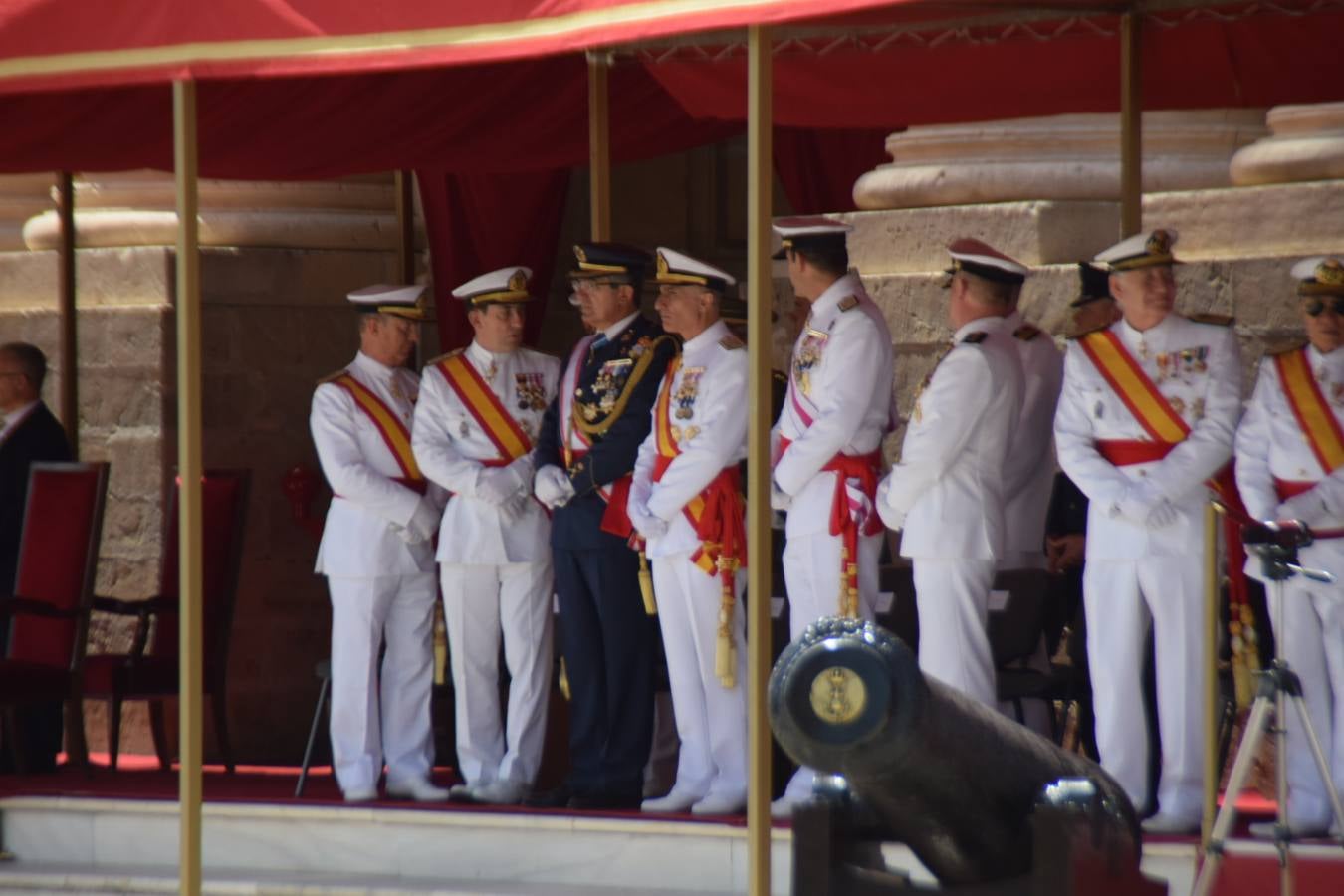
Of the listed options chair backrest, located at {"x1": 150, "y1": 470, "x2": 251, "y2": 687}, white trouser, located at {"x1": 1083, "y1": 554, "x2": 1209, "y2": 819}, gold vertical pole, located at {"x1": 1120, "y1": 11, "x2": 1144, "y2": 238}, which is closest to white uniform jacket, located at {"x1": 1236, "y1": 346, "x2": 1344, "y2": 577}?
white trouser, located at {"x1": 1083, "y1": 554, "x2": 1209, "y2": 819}

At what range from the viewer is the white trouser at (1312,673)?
7375mm

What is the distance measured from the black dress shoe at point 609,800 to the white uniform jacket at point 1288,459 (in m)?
2.11

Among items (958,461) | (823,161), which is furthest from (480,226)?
(958,461)

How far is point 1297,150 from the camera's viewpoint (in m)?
9.12

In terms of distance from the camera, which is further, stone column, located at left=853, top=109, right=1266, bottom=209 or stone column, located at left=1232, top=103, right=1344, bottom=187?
stone column, located at left=853, top=109, right=1266, bottom=209

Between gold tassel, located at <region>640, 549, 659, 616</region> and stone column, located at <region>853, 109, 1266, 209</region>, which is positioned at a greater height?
stone column, located at <region>853, 109, 1266, 209</region>

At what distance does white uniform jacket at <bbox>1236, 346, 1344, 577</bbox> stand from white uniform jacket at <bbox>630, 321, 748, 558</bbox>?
1.54 m

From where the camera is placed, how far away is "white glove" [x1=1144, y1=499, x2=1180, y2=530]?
748cm

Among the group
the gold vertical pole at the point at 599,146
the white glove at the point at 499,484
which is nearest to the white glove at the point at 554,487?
the white glove at the point at 499,484

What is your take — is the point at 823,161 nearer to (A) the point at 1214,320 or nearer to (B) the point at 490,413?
(B) the point at 490,413

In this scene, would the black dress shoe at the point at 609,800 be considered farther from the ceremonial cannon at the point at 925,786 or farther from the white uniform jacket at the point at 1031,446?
the ceremonial cannon at the point at 925,786

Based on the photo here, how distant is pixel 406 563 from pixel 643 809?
1.32m

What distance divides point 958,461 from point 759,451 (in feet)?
3.97

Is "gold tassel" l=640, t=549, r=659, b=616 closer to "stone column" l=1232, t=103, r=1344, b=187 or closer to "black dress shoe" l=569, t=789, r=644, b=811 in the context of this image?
"black dress shoe" l=569, t=789, r=644, b=811
